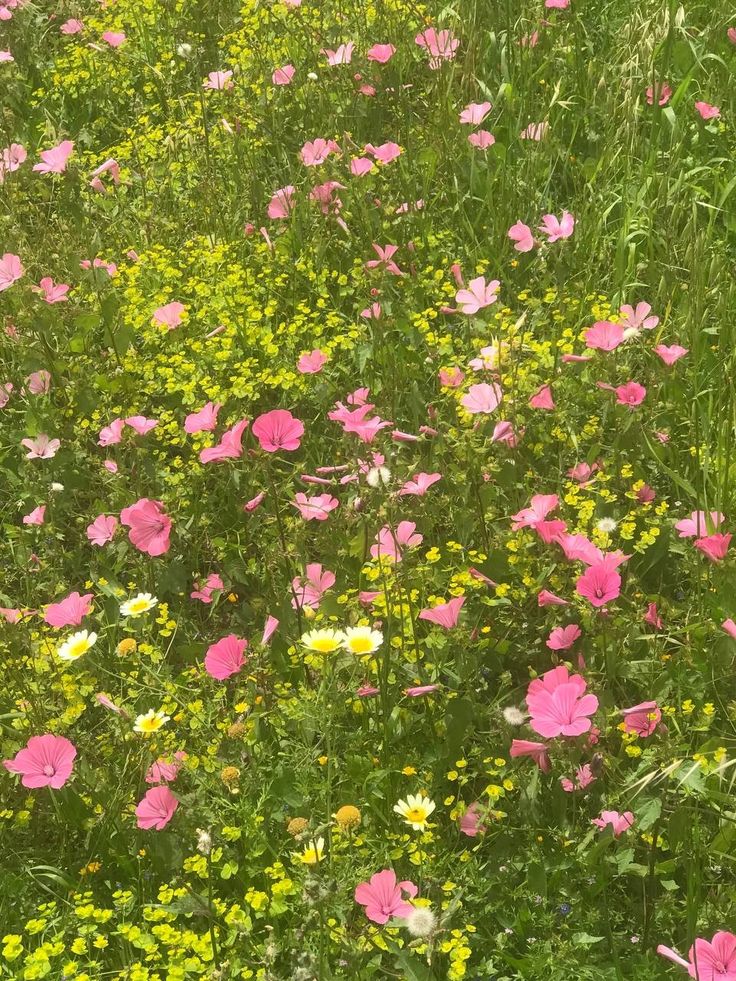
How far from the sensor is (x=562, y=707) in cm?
178

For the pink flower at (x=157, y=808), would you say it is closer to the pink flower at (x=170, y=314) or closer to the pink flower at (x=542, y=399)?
the pink flower at (x=542, y=399)

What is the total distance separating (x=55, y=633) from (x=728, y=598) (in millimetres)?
1539

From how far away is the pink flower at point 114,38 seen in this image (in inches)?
164

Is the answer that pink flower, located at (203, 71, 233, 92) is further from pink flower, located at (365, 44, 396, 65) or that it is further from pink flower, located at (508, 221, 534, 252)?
pink flower, located at (508, 221, 534, 252)

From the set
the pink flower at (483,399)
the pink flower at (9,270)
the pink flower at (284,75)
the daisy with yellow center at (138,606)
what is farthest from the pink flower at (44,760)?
the pink flower at (284,75)

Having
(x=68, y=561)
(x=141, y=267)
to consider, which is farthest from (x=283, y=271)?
(x=68, y=561)

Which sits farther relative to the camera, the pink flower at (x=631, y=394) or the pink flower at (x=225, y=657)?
the pink flower at (x=631, y=394)

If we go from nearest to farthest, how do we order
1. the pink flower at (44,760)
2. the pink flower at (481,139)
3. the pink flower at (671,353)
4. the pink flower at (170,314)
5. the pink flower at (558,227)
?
1. the pink flower at (44,760)
2. the pink flower at (671,353)
3. the pink flower at (558,227)
4. the pink flower at (170,314)
5. the pink flower at (481,139)

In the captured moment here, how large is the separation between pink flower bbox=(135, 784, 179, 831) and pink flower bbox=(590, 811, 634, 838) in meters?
0.79

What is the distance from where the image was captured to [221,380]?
2920mm

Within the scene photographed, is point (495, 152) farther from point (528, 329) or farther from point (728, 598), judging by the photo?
point (728, 598)

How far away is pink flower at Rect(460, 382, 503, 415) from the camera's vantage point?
2.36 meters

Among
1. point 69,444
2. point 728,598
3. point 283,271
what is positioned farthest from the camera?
point 283,271

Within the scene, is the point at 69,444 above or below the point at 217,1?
below
